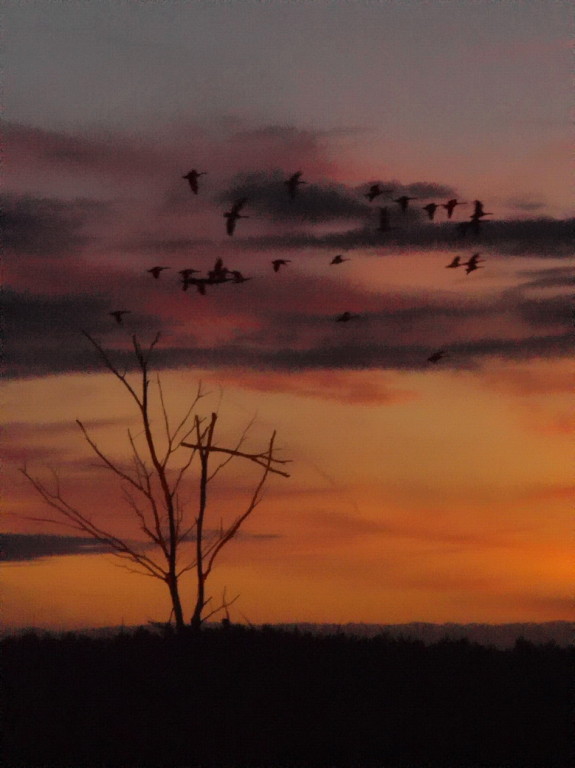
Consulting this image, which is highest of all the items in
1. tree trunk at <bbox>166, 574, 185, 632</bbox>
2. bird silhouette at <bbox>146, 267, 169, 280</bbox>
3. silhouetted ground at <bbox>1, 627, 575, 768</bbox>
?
bird silhouette at <bbox>146, 267, 169, 280</bbox>

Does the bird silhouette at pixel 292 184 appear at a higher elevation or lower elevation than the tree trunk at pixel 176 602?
higher

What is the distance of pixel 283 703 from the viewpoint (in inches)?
543

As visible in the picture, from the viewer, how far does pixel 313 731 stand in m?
12.7

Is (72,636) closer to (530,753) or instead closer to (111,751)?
(111,751)

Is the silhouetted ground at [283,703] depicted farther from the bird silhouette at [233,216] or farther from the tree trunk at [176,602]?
the bird silhouette at [233,216]

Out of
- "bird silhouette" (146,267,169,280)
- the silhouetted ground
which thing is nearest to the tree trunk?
the silhouetted ground

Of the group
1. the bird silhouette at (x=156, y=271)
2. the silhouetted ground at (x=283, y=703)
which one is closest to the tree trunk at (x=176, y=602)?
the silhouetted ground at (x=283, y=703)

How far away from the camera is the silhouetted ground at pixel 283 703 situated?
40.6 ft

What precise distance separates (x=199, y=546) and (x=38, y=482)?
299cm

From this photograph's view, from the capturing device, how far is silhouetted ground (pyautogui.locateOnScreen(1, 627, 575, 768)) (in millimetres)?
12383

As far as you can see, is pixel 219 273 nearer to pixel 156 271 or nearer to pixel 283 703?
pixel 156 271

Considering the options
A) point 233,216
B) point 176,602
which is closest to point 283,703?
point 176,602

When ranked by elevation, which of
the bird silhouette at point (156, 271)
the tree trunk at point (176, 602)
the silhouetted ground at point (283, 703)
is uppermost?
the bird silhouette at point (156, 271)

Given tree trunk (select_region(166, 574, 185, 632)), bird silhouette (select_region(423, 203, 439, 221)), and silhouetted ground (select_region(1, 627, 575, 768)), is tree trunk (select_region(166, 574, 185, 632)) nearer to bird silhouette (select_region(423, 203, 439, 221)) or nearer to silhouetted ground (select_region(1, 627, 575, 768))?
silhouetted ground (select_region(1, 627, 575, 768))
